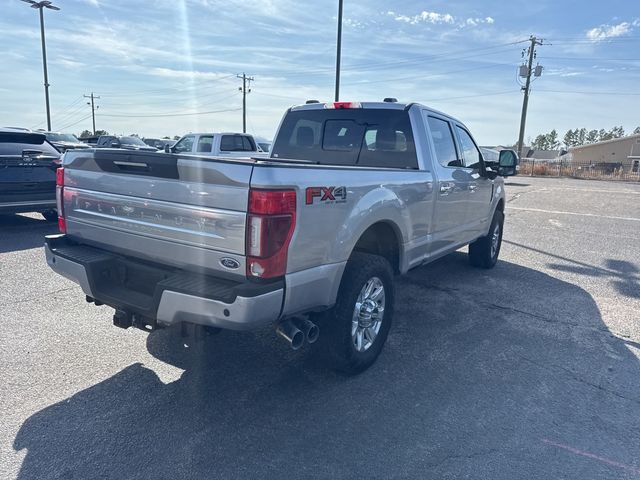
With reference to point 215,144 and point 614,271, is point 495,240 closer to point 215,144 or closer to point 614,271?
point 614,271

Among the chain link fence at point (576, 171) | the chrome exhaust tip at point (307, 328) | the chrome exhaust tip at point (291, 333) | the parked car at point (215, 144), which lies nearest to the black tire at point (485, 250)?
the chrome exhaust tip at point (307, 328)

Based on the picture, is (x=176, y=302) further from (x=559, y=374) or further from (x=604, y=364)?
(x=604, y=364)

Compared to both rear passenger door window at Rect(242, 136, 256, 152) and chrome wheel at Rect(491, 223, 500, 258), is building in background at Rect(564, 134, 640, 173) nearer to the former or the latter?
rear passenger door window at Rect(242, 136, 256, 152)

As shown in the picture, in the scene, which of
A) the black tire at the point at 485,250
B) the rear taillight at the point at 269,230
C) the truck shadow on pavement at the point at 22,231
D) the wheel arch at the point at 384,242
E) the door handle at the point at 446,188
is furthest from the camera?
the truck shadow on pavement at the point at 22,231

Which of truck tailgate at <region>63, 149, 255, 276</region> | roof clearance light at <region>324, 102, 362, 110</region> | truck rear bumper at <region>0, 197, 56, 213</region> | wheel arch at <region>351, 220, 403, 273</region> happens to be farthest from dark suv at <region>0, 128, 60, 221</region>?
wheel arch at <region>351, 220, 403, 273</region>

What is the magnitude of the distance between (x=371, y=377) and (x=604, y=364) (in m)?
1.99

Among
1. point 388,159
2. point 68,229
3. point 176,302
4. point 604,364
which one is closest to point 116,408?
point 176,302

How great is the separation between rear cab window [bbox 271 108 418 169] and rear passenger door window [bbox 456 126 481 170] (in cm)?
129

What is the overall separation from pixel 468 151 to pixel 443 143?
914mm

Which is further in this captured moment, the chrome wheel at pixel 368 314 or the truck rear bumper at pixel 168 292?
the chrome wheel at pixel 368 314

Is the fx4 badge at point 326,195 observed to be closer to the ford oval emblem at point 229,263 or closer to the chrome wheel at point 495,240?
the ford oval emblem at point 229,263

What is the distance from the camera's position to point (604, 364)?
3945 mm

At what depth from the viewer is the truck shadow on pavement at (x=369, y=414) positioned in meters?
2.61

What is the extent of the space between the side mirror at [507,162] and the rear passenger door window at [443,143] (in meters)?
0.91
